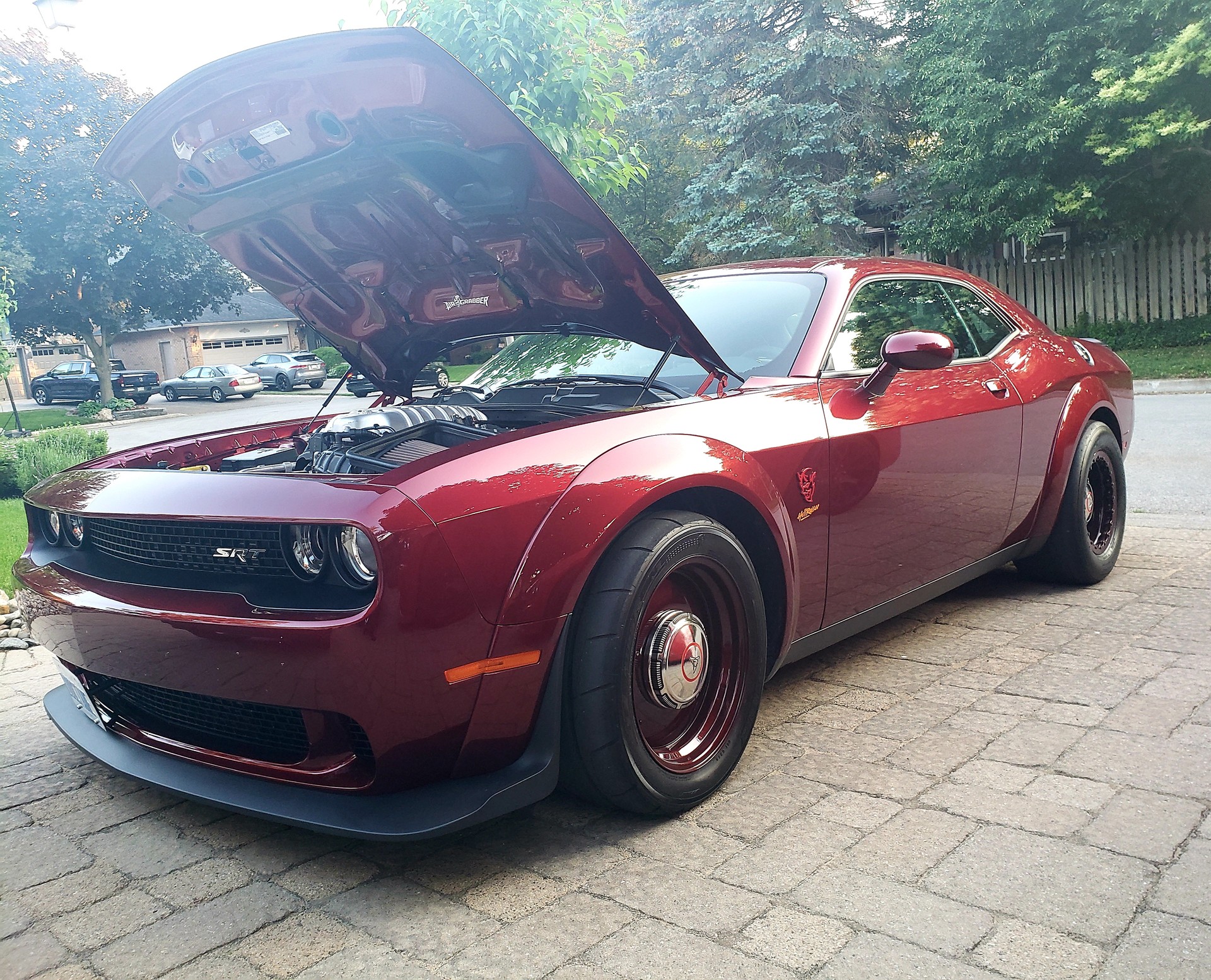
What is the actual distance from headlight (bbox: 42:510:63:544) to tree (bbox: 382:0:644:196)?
13.3 feet

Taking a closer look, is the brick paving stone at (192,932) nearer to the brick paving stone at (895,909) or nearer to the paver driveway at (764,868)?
the paver driveway at (764,868)

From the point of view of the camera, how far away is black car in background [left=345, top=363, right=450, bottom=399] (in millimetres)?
4008

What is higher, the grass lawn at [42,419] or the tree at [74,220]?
the tree at [74,220]

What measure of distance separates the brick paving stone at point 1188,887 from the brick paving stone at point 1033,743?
0.53 metres

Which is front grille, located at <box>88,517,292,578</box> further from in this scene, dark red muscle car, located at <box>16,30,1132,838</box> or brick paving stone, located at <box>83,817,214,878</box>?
brick paving stone, located at <box>83,817,214,878</box>

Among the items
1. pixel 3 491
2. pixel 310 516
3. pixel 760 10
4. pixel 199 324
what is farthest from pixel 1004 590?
pixel 199 324

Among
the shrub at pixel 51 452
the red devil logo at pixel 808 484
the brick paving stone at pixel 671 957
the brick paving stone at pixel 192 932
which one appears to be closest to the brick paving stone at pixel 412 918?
the brick paving stone at pixel 192 932

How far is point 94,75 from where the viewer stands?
33.2 meters

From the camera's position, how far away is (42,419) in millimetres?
31391

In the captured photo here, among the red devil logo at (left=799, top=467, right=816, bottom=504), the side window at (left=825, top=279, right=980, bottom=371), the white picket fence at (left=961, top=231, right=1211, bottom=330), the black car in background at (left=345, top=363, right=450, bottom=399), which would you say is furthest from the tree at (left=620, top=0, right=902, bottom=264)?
the red devil logo at (left=799, top=467, right=816, bottom=504)

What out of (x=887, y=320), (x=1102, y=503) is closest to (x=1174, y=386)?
(x=1102, y=503)

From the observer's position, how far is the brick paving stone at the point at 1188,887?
6.55 feet

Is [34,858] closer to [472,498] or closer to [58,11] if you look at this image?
[472,498]

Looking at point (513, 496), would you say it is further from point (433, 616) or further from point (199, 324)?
point (199, 324)
